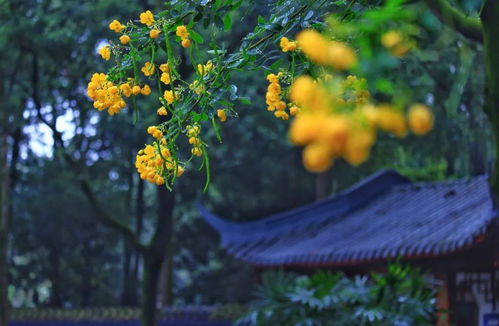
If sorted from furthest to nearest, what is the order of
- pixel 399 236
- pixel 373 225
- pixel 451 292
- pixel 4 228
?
pixel 373 225 < pixel 399 236 < pixel 451 292 < pixel 4 228

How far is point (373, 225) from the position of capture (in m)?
14.4

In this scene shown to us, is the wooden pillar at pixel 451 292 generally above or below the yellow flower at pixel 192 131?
below

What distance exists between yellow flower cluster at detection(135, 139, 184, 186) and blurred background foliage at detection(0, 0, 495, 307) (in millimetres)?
7958

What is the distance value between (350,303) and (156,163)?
722 centimetres

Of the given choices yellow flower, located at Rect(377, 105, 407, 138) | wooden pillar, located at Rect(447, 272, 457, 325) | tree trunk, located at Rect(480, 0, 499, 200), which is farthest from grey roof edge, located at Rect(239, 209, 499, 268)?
yellow flower, located at Rect(377, 105, 407, 138)

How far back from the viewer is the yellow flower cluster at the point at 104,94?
385cm

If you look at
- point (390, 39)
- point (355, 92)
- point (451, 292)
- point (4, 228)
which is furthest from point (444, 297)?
point (390, 39)

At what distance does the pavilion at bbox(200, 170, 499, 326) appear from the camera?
38.1 ft

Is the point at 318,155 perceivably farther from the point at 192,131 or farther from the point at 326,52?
the point at 192,131

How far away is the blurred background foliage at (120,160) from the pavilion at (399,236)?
44.0 inches

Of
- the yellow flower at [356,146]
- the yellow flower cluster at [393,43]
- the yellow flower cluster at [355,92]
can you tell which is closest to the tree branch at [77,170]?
the yellow flower cluster at [355,92]

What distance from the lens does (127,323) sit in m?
18.3

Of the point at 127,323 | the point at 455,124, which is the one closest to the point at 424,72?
the point at 455,124

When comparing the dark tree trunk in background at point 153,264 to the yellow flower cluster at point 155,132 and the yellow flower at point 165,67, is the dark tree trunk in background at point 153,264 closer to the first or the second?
the yellow flower at point 165,67
